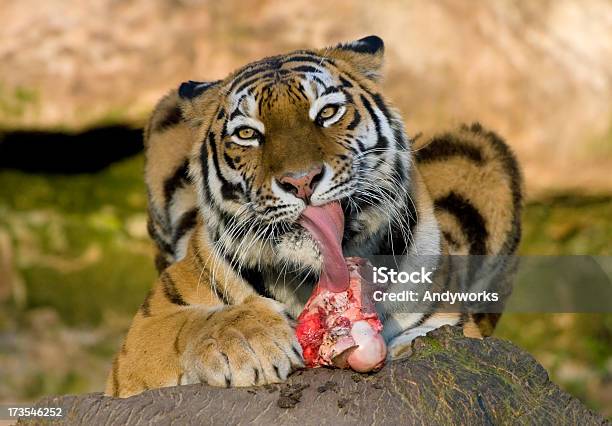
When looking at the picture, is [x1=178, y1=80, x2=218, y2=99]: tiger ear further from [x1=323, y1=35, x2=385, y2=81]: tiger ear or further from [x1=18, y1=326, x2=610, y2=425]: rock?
[x1=18, y1=326, x2=610, y2=425]: rock

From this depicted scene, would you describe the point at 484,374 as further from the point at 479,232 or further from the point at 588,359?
the point at 588,359

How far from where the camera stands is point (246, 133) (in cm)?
410

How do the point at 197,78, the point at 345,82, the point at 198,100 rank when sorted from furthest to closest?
the point at 197,78 → the point at 198,100 → the point at 345,82

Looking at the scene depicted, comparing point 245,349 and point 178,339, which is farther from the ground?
point 245,349

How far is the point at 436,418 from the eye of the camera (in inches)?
124

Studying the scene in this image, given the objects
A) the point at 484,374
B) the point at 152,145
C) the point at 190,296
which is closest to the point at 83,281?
the point at 152,145

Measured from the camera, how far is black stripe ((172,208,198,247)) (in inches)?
218

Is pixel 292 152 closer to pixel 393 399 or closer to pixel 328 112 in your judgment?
pixel 328 112

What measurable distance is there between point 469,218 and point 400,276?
1.48 meters

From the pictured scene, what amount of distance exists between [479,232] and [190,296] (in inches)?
74.5

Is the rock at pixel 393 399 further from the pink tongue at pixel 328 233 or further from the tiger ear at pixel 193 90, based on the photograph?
the tiger ear at pixel 193 90

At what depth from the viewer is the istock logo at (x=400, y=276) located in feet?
13.7

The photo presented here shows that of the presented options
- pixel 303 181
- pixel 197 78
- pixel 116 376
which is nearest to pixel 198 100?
pixel 303 181

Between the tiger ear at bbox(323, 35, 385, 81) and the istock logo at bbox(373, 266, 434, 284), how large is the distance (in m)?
0.83
